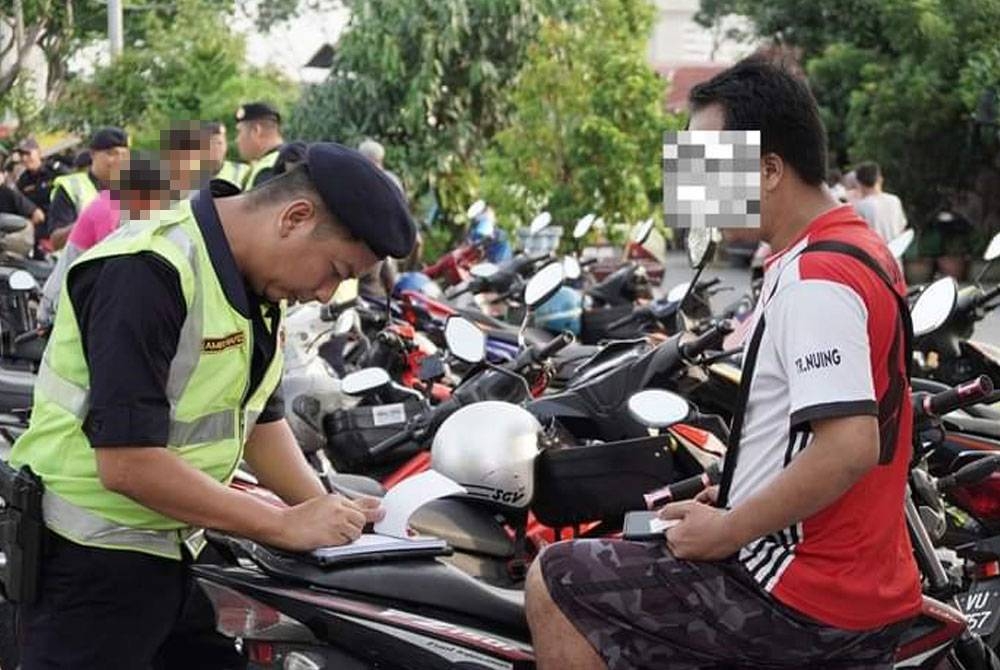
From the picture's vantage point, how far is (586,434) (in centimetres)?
452

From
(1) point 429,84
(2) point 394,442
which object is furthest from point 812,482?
(1) point 429,84

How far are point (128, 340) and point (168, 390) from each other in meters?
0.16

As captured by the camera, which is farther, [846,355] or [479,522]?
[479,522]

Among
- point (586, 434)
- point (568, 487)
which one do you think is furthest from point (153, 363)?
point (586, 434)

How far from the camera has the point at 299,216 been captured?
2.67m

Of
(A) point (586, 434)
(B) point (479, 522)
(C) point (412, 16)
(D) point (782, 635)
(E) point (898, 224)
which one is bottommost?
(E) point (898, 224)

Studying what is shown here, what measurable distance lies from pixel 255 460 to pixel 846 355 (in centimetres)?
126

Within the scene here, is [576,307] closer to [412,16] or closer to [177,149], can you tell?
[177,149]

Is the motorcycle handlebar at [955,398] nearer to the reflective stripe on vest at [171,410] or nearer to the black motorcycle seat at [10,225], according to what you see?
the reflective stripe on vest at [171,410]

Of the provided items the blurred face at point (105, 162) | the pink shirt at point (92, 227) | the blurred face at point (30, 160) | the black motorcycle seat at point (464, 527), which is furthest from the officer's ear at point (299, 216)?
the blurred face at point (30, 160)

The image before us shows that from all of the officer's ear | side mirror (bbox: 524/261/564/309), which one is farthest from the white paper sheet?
side mirror (bbox: 524/261/564/309)

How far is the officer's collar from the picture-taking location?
271 centimetres

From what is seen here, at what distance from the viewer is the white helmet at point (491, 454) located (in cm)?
374

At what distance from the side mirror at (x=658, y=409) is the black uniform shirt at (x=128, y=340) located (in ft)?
4.38
